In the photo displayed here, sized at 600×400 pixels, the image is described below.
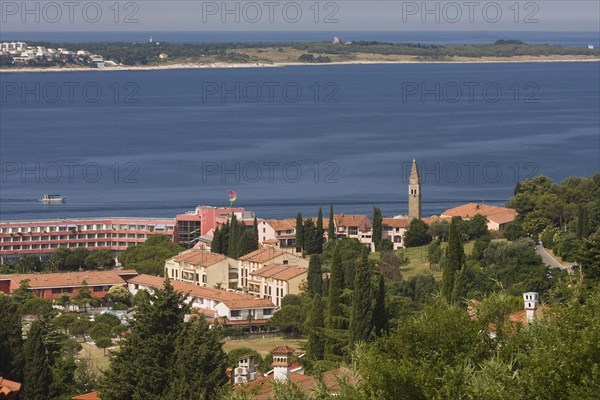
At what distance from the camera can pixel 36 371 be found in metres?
20.7

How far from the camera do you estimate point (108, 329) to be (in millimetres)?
31344

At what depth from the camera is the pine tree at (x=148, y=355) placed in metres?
18.3

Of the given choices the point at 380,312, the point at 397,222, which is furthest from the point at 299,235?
the point at 380,312

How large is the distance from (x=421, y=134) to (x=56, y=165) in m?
28.7

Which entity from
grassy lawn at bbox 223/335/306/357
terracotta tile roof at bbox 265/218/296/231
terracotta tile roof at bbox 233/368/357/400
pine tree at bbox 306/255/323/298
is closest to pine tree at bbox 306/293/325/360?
grassy lawn at bbox 223/335/306/357

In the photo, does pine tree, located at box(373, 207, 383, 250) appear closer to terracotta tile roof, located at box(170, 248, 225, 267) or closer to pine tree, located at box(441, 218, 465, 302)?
terracotta tile roof, located at box(170, 248, 225, 267)

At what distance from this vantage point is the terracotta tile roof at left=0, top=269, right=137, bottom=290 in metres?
37.1

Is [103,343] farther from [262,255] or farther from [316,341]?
[262,255]

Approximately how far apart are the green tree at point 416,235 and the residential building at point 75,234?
319 inches

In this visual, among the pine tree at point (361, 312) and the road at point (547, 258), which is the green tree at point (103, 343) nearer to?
the pine tree at point (361, 312)

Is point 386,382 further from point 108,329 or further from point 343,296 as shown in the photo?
point 108,329

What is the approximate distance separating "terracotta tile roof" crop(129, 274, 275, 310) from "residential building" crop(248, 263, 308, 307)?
51 cm

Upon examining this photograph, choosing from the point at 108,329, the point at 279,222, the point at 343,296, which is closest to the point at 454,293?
the point at 343,296

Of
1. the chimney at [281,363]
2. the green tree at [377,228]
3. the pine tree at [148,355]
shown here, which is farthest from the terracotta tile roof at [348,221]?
the chimney at [281,363]
